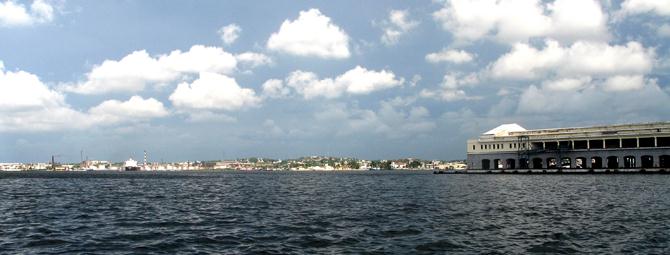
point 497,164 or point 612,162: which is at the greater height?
point 612,162

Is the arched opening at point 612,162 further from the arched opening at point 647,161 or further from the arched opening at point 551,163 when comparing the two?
the arched opening at point 551,163

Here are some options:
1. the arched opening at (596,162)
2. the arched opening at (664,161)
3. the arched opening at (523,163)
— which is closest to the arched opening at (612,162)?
the arched opening at (596,162)

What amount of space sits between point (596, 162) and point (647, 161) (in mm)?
13230

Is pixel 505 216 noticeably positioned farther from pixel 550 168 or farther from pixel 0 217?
pixel 550 168

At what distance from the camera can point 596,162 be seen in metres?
157

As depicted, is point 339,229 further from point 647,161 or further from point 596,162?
point 596,162

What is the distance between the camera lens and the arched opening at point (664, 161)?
139375 mm

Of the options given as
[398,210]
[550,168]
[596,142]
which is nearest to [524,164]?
[550,168]

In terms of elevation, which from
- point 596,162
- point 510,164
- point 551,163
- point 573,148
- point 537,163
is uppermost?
point 573,148

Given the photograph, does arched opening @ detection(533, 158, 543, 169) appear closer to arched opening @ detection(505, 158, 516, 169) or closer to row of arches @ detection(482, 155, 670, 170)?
row of arches @ detection(482, 155, 670, 170)

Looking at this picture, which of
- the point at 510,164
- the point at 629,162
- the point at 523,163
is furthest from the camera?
the point at 510,164

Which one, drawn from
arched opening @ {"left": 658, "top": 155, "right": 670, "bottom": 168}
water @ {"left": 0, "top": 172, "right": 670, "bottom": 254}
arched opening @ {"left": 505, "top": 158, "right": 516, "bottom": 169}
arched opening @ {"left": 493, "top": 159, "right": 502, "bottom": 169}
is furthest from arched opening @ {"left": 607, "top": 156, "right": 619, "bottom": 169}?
water @ {"left": 0, "top": 172, "right": 670, "bottom": 254}

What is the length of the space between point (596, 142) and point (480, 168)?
3690 centimetres

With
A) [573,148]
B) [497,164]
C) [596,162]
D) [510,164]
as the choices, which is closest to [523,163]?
[510,164]
